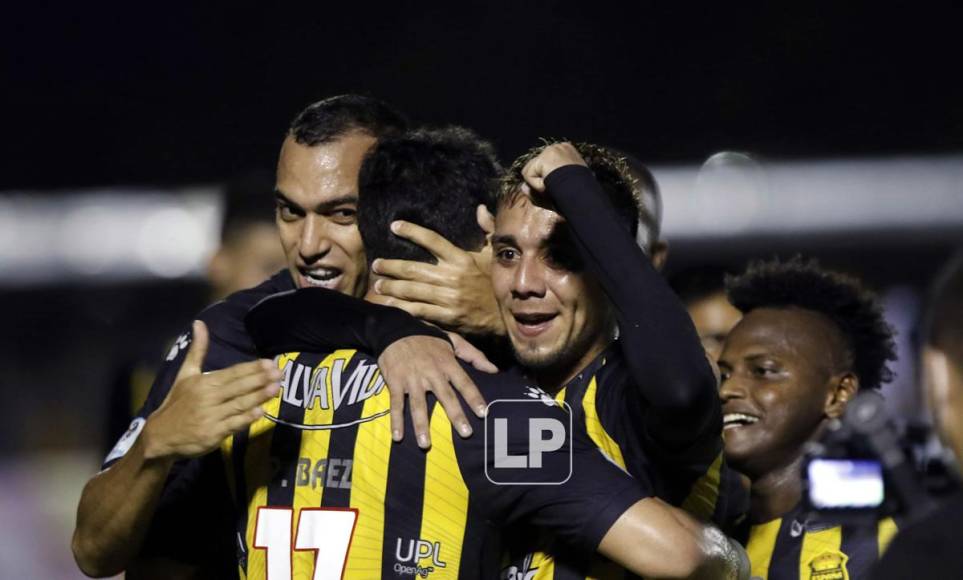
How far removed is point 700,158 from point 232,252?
424cm

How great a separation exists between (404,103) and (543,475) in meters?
5.58

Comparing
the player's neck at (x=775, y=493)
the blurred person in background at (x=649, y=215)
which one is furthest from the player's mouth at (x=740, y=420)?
the blurred person in background at (x=649, y=215)

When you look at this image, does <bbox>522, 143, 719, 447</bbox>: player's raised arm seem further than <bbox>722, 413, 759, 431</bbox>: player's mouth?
No

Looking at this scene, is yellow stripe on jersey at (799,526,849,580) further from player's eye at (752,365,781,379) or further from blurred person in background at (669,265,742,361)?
blurred person in background at (669,265,742,361)

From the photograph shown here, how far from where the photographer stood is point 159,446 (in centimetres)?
197

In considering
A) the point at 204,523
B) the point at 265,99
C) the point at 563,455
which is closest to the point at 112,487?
the point at 204,523

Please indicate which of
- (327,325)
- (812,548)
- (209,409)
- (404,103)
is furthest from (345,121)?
(404,103)

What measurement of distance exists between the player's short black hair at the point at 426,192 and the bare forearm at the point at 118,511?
509mm

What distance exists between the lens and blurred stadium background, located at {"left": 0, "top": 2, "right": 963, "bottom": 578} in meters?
7.40

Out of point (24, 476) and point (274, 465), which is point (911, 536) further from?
point (24, 476)

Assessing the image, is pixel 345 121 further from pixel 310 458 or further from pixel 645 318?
pixel 645 318

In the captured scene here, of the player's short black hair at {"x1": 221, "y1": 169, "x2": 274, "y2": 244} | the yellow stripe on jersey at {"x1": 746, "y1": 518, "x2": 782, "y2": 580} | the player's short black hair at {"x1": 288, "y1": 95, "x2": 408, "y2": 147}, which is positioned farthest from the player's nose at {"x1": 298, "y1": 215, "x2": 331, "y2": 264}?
the player's short black hair at {"x1": 221, "y1": 169, "x2": 274, "y2": 244}

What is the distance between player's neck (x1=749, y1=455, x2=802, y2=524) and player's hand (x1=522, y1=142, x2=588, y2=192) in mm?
1007

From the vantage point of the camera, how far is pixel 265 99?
7719 millimetres
